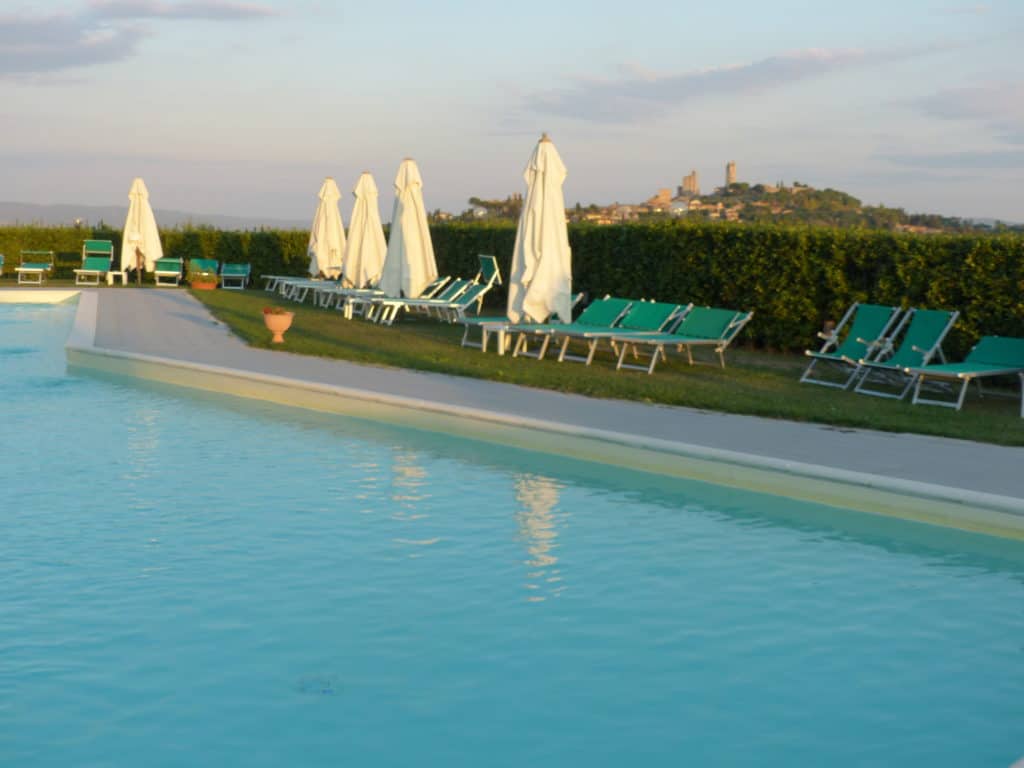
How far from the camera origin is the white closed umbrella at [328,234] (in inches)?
1027

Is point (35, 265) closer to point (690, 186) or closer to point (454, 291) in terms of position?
point (454, 291)

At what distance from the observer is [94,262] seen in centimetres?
3000

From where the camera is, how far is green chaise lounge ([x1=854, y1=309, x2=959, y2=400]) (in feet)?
36.8

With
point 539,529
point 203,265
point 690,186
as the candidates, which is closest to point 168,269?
point 203,265

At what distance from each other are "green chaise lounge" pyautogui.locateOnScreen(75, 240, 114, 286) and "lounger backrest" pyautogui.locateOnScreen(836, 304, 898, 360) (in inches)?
869

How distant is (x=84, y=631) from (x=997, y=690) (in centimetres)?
371

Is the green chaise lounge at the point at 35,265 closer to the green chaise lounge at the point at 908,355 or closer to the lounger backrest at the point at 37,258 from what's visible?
the lounger backrest at the point at 37,258

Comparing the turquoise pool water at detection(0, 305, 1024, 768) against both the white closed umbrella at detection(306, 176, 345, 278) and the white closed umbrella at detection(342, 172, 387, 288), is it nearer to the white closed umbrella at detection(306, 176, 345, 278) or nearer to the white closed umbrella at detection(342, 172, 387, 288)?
the white closed umbrella at detection(342, 172, 387, 288)

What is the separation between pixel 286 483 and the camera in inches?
306

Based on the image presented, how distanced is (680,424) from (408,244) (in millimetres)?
11225

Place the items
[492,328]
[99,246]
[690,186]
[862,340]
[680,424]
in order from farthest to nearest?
1. [690,186]
2. [99,246]
3. [492,328]
4. [862,340]
5. [680,424]

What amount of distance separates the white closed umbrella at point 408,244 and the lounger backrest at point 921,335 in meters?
9.59

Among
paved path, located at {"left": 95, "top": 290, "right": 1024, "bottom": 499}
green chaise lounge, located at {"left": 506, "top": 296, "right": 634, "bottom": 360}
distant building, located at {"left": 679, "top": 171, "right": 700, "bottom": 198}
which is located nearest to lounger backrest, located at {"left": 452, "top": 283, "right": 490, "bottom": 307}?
green chaise lounge, located at {"left": 506, "top": 296, "right": 634, "bottom": 360}

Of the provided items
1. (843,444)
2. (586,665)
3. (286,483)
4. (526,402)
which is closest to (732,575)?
(586,665)
